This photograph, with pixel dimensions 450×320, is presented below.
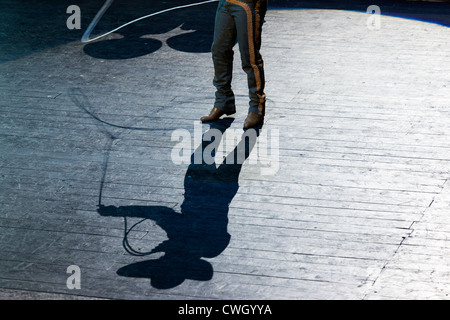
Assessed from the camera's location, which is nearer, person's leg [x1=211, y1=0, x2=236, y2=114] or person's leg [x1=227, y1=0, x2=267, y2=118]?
person's leg [x1=227, y1=0, x2=267, y2=118]

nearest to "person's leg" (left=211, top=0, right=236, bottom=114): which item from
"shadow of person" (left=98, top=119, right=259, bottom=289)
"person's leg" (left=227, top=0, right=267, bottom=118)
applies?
"person's leg" (left=227, top=0, right=267, bottom=118)

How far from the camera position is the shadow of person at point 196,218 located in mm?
3902

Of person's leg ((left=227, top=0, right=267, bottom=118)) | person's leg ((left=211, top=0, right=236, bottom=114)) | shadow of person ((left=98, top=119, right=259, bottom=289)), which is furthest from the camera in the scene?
person's leg ((left=211, top=0, right=236, bottom=114))

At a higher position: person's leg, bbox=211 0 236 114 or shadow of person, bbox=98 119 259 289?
person's leg, bbox=211 0 236 114

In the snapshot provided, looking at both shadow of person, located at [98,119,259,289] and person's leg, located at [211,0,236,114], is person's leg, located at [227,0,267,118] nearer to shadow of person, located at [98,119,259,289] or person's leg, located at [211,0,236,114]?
person's leg, located at [211,0,236,114]

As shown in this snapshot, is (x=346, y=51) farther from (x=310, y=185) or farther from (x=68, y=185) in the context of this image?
(x=68, y=185)

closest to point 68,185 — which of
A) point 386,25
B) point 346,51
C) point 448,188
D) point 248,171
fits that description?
point 248,171

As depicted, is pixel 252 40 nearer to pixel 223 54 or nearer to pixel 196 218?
pixel 223 54

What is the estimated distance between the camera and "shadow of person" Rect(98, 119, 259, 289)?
3.90 meters

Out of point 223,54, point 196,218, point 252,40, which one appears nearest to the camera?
point 196,218

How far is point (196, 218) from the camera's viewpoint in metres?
4.41

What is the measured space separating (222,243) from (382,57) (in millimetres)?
3888

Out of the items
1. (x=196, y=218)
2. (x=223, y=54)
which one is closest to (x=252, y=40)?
(x=223, y=54)

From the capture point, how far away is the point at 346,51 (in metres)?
7.45
